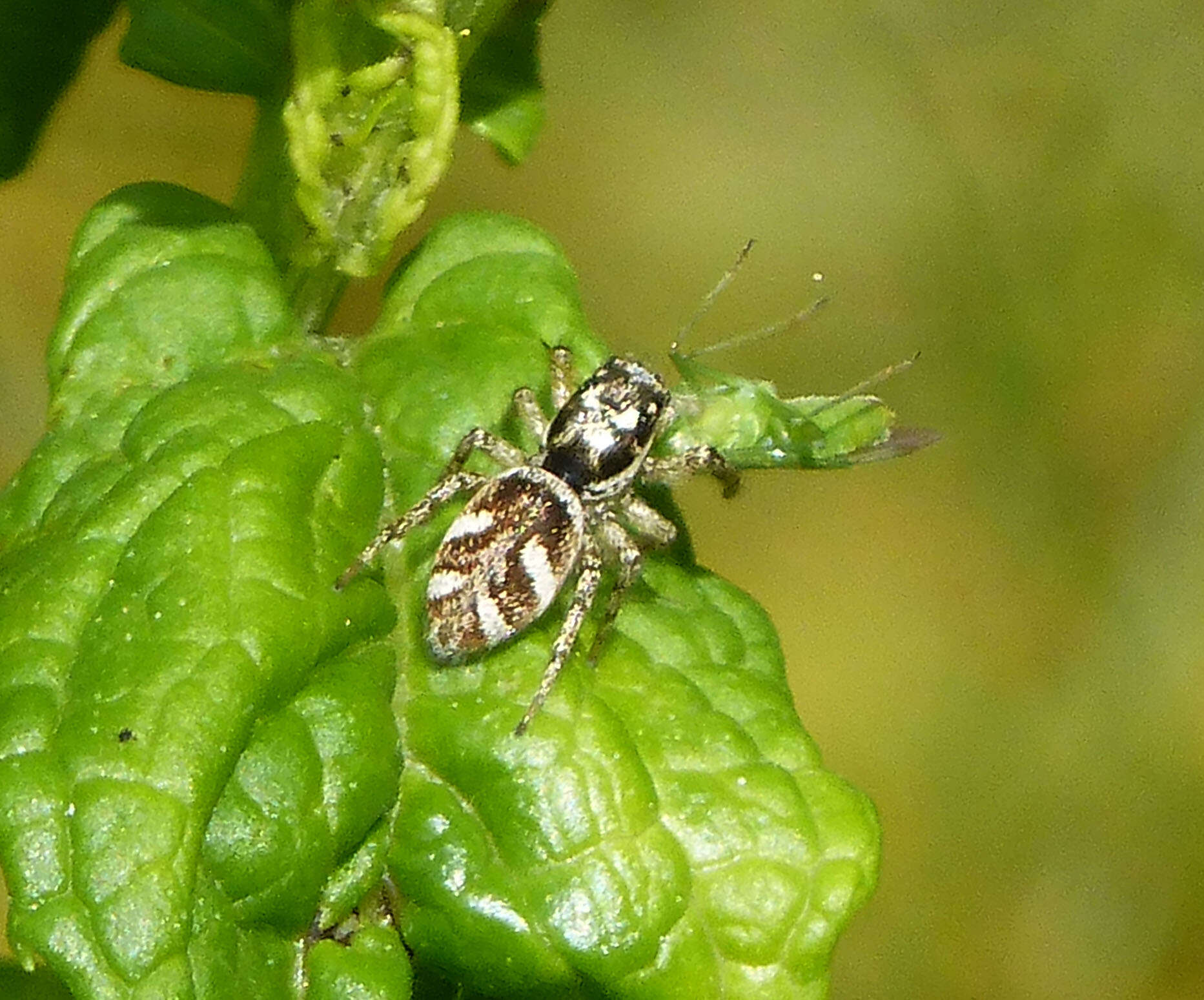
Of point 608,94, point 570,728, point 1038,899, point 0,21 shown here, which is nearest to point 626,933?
point 570,728

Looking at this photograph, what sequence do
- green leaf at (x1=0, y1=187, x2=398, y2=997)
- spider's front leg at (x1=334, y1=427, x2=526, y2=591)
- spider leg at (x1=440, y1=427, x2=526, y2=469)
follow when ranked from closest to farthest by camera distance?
green leaf at (x1=0, y1=187, x2=398, y2=997)
spider's front leg at (x1=334, y1=427, x2=526, y2=591)
spider leg at (x1=440, y1=427, x2=526, y2=469)


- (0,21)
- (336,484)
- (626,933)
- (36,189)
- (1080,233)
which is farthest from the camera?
(1080,233)

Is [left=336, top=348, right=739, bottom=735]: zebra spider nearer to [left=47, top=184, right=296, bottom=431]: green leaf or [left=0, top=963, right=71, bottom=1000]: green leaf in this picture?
[left=47, top=184, right=296, bottom=431]: green leaf

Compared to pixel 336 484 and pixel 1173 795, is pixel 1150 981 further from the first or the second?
pixel 336 484

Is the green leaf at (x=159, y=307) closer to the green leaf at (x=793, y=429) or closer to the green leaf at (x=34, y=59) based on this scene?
the green leaf at (x=34, y=59)

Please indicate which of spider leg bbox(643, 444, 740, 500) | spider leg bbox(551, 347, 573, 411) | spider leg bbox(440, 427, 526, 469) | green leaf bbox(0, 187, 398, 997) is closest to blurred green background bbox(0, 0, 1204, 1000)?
spider leg bbox(643, 444, 740, 500)

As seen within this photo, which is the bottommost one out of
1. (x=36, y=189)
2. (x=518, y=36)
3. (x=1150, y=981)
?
(x=1150, y=981)

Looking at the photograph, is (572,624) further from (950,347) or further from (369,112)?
(950,347)
